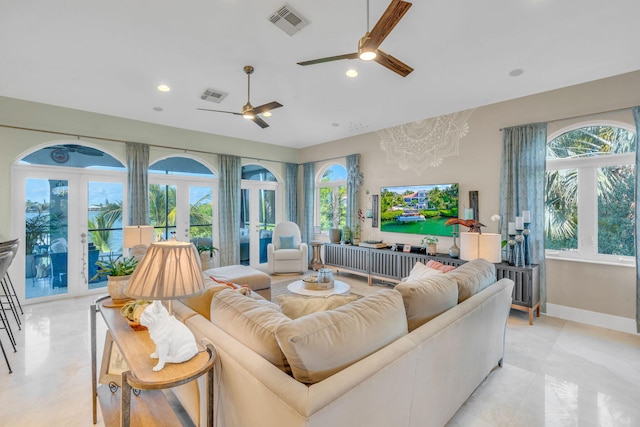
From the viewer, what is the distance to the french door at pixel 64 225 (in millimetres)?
4316

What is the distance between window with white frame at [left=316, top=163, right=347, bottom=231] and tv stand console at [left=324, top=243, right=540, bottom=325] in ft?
2.66

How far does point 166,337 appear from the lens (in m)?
1.24

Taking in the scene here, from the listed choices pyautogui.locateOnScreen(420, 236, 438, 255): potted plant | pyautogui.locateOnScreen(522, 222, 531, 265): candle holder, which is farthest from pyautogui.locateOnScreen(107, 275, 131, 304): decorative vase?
pyautogui.locateOnScreen(522, 222, 531, 265): candle holder

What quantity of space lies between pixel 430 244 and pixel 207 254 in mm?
4040

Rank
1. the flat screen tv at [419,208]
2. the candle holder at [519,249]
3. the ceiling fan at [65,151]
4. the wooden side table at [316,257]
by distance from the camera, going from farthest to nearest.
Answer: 1. the wooden side table at [316,257]
2. the flat screen tv at [419,208]
3. the ceiling fan at [65,151]
4. the candle holder at [519,249]

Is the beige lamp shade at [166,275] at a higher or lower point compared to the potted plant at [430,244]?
higher

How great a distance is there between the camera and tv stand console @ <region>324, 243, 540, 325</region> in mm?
3600

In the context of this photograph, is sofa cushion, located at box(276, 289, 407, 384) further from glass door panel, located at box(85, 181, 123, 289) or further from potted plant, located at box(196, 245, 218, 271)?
glass door panel, located at box(85, 181, 123, 289)

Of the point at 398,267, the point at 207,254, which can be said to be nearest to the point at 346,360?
the point at 398,267

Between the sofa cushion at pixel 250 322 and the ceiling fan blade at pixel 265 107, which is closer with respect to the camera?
the sofa cushion at pixel 250 322

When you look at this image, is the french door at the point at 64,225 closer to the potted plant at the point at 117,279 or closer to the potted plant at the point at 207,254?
the potted plant at the point at 207,254

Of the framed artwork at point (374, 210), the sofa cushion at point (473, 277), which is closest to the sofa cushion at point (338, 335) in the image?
the sofa cushion at point (473, 277)

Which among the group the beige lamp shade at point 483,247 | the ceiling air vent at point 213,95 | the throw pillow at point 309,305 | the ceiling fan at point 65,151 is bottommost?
the throw pillow at point 309,305

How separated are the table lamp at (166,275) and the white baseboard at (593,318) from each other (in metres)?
4.42
